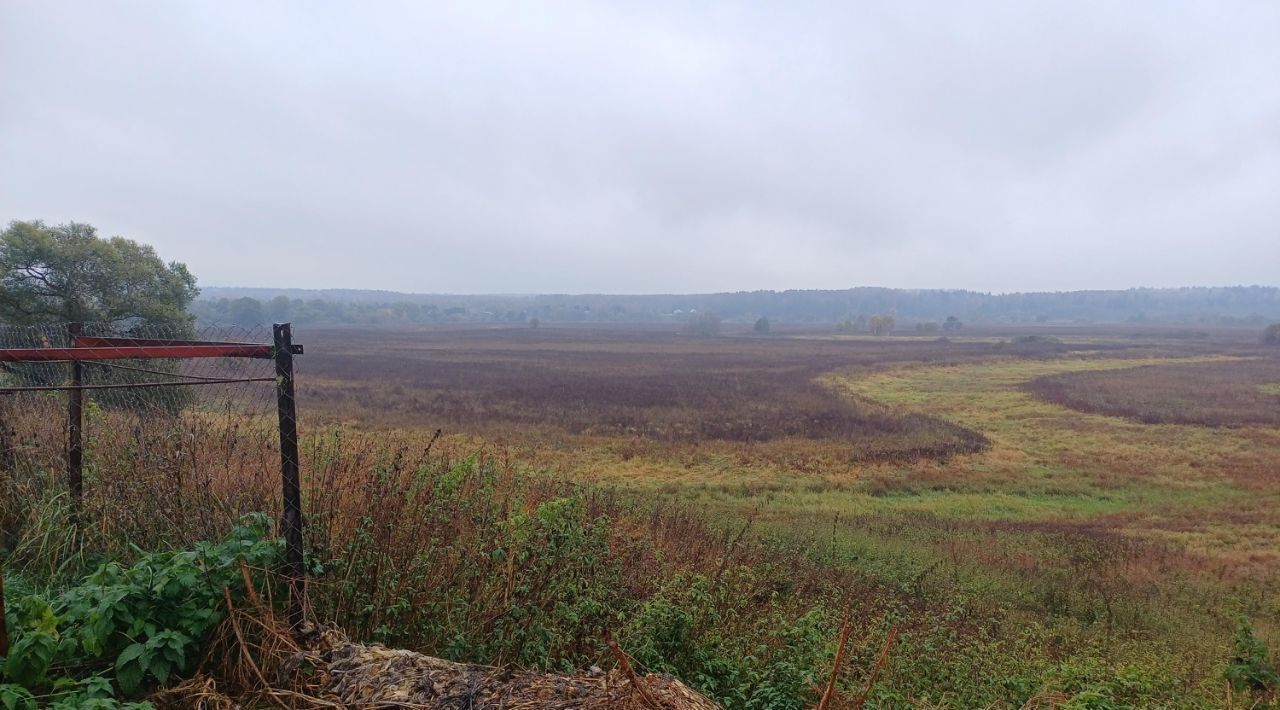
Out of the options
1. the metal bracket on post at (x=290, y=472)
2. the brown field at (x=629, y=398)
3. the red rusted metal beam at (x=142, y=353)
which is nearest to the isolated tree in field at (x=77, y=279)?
the brown field at (x=629, y=398)

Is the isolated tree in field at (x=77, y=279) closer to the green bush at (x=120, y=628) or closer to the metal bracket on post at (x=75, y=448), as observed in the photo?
the metal bracket on post at (x=75, y=448)

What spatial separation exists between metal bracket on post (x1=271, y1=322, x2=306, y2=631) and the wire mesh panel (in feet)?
0.68

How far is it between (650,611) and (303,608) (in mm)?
2184

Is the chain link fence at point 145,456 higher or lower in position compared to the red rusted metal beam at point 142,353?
lower

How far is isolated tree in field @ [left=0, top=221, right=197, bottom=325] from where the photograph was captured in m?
14.5

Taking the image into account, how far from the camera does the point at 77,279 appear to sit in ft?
49.6

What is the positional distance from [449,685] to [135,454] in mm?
3353

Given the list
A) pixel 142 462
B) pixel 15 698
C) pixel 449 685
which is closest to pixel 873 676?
A: pixel 449 685

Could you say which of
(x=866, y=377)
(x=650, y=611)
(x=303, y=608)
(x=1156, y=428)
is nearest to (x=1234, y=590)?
(x=650, y=611)

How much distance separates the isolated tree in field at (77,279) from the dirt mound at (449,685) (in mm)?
14970

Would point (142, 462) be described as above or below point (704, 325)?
below

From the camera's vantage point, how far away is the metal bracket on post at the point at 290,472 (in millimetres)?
3500

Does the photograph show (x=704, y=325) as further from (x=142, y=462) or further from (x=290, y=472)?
(x=290, y=472)

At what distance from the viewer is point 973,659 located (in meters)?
5.38
